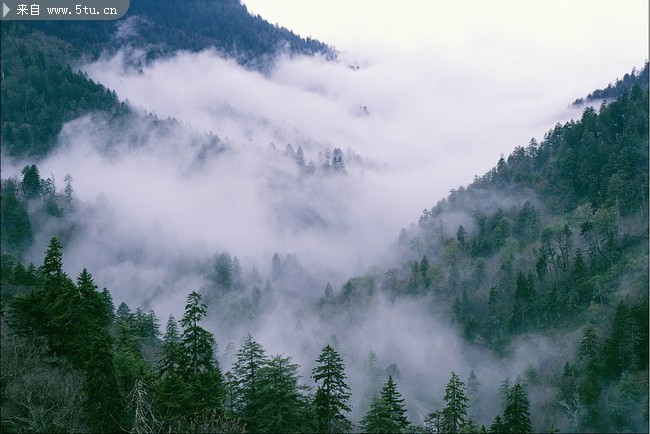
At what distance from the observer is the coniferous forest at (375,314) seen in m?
29.2

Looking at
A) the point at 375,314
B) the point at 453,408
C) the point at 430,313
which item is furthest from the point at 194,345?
the point at 375,314

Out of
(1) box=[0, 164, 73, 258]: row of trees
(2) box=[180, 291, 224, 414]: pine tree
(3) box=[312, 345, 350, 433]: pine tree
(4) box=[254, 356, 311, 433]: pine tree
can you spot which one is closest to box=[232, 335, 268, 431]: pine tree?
(4) box=[254, 356, 311, 433]: pine tree

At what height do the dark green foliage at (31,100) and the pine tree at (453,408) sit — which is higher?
the dark green foliage at (31,100)

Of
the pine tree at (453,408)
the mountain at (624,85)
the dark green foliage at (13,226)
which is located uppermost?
the mountain at (624,85)

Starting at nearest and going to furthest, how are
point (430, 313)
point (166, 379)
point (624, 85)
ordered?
point (166, 379)
point (430, 313)
point (624, 85)

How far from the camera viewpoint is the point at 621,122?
12269cm

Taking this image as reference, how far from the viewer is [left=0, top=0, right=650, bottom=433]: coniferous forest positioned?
29.2 meters

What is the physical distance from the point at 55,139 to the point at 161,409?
19557cm

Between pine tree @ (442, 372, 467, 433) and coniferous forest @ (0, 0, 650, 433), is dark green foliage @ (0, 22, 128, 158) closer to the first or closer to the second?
coniferous forest @ (0, 0, 650, 433)

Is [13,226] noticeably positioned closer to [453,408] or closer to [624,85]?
[453,408]

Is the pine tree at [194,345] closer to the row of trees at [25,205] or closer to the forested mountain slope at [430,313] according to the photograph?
the forested mountain slope at [430,313]

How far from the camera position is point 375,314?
13700 centimetres

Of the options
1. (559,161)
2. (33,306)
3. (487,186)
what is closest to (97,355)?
(33,306)

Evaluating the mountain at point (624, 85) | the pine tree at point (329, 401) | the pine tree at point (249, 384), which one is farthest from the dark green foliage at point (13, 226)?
the mountain at point (624, 85)
